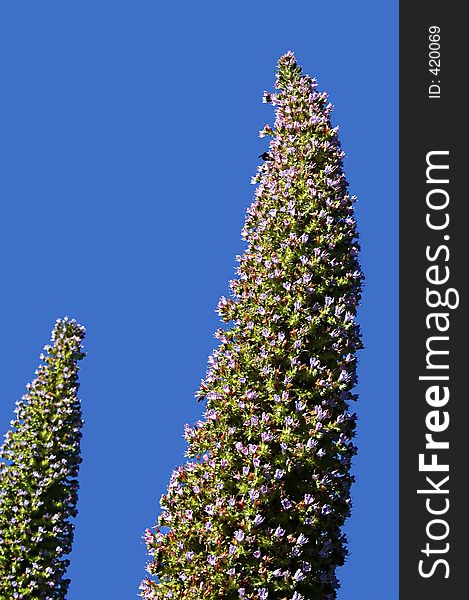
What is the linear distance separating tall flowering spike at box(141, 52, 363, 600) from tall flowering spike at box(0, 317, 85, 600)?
618cm

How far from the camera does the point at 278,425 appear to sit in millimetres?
14727

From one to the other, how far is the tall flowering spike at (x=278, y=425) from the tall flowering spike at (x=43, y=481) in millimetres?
6184

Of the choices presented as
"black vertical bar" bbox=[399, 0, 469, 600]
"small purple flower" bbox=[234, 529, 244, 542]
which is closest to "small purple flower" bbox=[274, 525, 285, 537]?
"small purple flower" bbox=[234, 529, 244, 542]

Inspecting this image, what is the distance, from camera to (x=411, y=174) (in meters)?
16.5

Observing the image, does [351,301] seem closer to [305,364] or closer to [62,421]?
[305,364]

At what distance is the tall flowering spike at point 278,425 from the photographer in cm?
1381

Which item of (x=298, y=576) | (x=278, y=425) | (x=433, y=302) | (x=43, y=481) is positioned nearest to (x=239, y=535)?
(x=298, y=576)

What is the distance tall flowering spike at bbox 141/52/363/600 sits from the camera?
45.3 ft

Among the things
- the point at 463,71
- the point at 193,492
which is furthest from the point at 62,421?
the point at 463,71

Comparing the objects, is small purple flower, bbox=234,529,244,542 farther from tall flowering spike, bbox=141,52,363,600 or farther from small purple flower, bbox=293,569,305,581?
small purple flower, bbox=293,569,305,581

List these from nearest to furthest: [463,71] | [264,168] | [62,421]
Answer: [463,71], [264,168], [62,421]

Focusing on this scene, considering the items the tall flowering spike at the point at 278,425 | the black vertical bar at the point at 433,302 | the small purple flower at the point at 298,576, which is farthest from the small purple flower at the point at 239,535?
the black vertical bar at the point at 433,302

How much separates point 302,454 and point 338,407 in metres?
1.41

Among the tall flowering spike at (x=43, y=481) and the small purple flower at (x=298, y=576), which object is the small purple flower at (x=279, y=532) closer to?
the small purple flower at (x=298, y=576)
